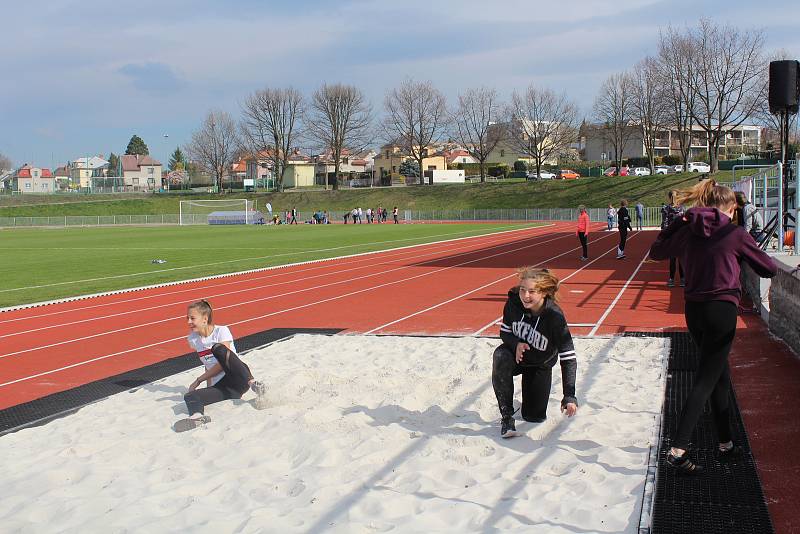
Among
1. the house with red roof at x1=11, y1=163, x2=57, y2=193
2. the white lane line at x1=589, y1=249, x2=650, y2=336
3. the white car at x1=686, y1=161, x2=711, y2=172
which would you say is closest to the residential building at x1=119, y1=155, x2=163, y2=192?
the house with red roof at x1=11, y1=163, x2=57, y2=193

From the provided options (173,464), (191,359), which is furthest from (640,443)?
(191,359)

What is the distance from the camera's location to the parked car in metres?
91.3

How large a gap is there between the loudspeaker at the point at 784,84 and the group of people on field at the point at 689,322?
7.98 meters

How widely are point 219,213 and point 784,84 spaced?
67.5m

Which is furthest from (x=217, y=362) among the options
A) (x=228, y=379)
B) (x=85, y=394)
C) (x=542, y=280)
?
(x=542, y=280)

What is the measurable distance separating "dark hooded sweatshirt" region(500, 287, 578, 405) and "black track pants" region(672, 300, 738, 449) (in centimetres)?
89

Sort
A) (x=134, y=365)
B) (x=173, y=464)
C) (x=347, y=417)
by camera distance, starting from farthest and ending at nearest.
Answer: (x=134, y=365) < (x=347, y=417) < (x=173, y=464)

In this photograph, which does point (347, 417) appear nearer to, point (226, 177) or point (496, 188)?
point (496, 188)

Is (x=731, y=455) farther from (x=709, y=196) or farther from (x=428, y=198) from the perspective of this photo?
(x=428, y=198)

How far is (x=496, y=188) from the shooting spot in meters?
85.8

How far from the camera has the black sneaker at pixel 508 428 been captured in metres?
5.86

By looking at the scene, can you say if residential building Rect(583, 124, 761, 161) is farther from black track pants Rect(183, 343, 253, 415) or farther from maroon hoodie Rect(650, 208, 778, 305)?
maroon hoodie Rect(650, 208, 778, 305)

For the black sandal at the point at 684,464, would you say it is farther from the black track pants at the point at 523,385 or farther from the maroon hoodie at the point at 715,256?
the black track pants at the point at 523,385

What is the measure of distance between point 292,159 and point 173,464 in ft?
457
